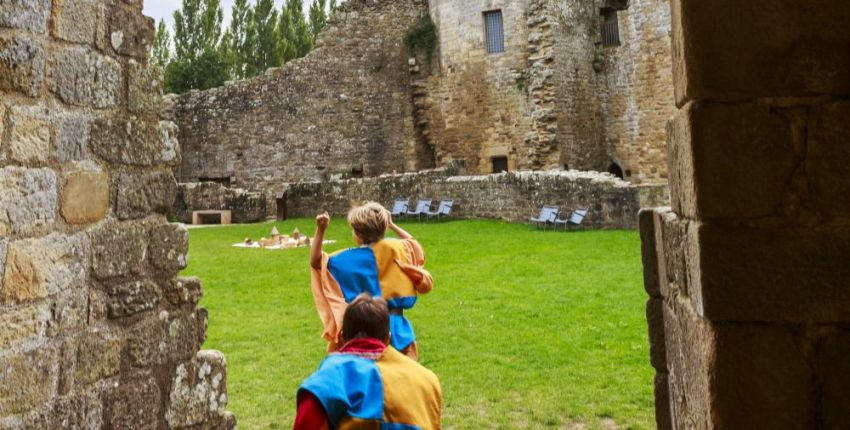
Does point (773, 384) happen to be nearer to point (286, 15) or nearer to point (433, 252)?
point (433, 252)

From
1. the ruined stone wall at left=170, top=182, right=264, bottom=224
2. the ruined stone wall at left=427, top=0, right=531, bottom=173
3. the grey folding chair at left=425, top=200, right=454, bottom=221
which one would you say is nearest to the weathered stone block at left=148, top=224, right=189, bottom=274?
the grey folding chair at left=425, top=200, right=454, bottom=221

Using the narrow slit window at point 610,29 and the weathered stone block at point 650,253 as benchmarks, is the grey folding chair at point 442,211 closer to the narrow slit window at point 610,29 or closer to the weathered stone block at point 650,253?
the narrow slit window at point 610,29

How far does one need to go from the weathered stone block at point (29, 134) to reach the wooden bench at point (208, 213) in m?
18.2

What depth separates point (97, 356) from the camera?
11.1ft

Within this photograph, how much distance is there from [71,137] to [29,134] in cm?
26

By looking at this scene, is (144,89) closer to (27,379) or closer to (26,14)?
(26,14)

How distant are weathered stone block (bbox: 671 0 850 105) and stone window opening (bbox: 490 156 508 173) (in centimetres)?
2120

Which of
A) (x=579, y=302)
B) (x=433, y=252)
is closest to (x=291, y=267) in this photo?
(x=433, y=252)

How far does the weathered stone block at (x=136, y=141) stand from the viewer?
3537 mm

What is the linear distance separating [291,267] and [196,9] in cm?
3516

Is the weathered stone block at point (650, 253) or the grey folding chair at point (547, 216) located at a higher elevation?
the weathered stone block at point (650, 253)

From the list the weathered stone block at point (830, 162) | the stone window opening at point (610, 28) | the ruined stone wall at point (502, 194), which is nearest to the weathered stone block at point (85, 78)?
the weathered stone block at point (830, 162)

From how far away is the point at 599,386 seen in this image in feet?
18.4

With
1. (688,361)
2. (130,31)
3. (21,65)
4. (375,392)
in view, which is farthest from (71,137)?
(688,361)
